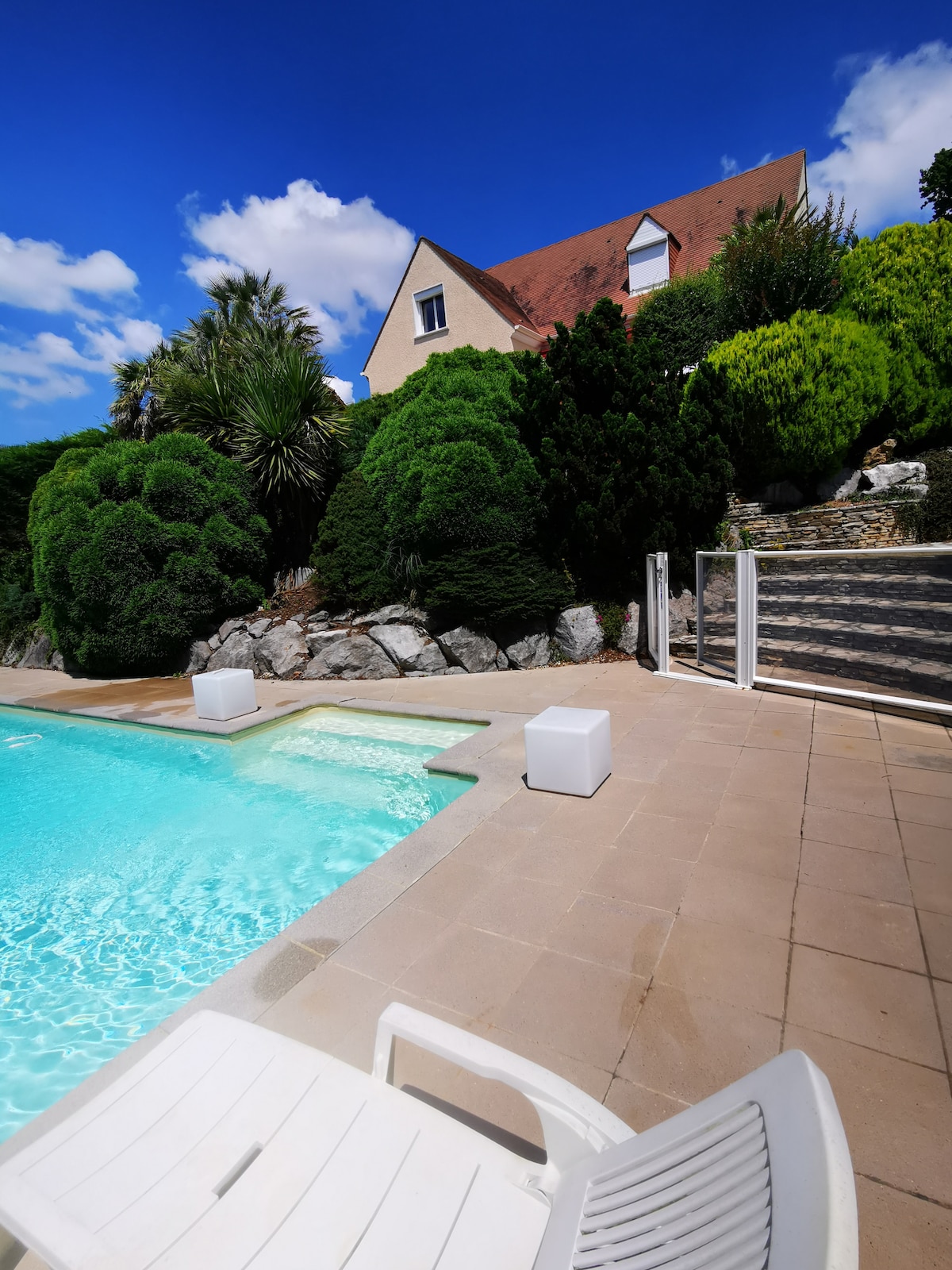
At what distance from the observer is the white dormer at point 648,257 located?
1761cm

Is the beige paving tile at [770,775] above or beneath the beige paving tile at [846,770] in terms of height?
beneath

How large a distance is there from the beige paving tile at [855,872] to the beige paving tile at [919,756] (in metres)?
1.39

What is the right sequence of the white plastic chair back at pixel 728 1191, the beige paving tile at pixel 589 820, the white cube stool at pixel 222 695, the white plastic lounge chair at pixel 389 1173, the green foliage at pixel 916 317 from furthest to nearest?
1. the green foliage at pixel 916 317
2. the white cube stool at pixel 222 695
3. the beige paving tile at pixel 589 820
4. the white plastic lounge chair at pixel 389 1173
5. the white plastic chair back at pixel 728 1191

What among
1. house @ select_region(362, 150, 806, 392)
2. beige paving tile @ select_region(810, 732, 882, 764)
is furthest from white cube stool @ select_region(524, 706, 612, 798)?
house @ select_region(362, 150, 806, 392)

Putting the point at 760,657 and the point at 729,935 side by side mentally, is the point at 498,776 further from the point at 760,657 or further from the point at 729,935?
the point at 760,657

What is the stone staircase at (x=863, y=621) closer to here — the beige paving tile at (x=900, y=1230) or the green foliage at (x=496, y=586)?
the green foliage at (x=496, y=586)

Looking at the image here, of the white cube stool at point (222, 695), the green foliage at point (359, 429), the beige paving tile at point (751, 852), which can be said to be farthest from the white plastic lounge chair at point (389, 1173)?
the green foliage at point (359, 429)

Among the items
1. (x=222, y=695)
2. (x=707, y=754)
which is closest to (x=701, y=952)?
(x=707, y=754)

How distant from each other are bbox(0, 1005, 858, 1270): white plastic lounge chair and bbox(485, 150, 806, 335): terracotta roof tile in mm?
18175

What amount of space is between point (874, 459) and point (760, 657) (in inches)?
244

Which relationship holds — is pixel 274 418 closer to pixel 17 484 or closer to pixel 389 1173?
pixel 17 484

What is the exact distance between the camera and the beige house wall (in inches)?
697

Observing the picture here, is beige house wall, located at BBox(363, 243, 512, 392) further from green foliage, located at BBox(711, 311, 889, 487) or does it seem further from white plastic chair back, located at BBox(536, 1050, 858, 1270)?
white plastic chair back, located at BBox(536, 1050, 858, 1270)

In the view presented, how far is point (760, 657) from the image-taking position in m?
6.61
